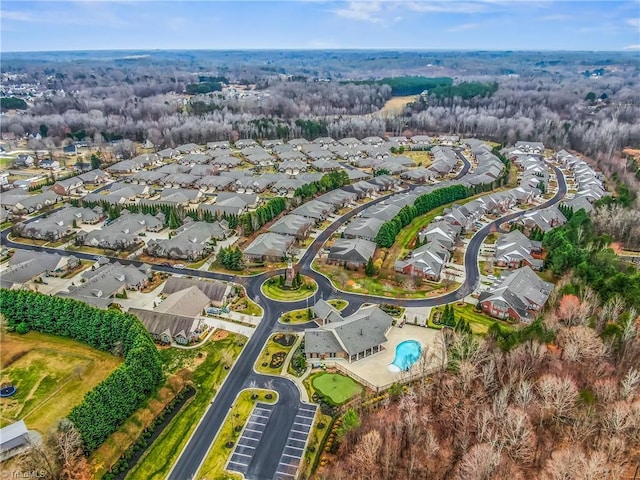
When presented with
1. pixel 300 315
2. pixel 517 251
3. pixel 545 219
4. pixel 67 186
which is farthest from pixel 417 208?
pixel 67 186

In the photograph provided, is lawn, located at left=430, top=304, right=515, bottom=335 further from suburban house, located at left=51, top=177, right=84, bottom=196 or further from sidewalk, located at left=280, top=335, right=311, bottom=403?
suburban house, located at left=51, top=177, right=84, bottom=196

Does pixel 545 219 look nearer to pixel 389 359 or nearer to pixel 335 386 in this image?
pixel 389 359

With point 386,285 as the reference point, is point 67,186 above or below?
above

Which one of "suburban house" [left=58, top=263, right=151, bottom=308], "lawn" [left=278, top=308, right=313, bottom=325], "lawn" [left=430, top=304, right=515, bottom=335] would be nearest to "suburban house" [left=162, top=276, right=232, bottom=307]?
"suburban house" [left=58, top=263, right=151, bottom=308]

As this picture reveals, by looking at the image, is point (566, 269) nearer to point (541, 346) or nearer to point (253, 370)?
point (541, 346)

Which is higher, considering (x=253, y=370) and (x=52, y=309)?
(x=52, y=309)

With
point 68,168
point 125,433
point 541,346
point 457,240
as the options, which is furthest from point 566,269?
point 68,168

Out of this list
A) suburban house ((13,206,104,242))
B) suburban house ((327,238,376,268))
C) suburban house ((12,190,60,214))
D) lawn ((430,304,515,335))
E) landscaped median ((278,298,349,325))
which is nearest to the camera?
lawn ((430,304,515,335))
